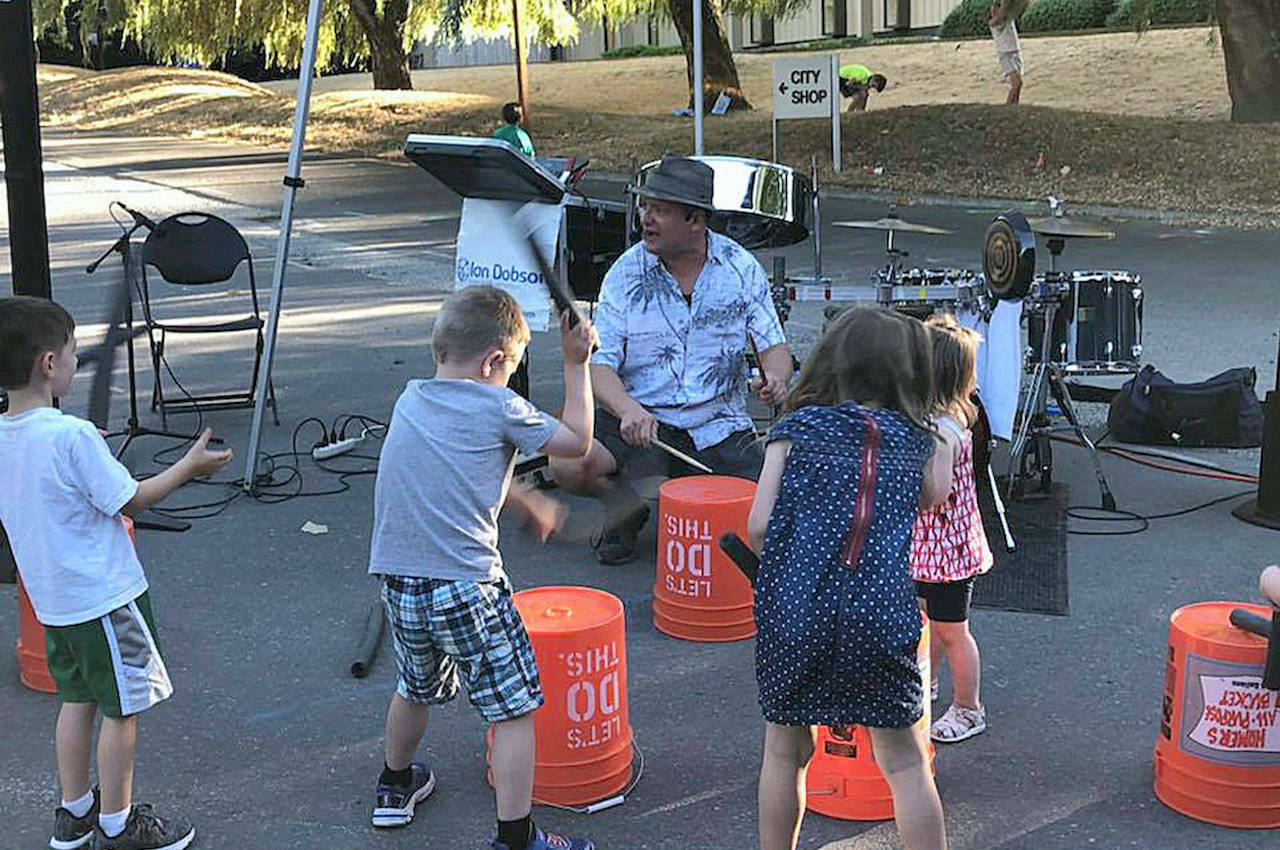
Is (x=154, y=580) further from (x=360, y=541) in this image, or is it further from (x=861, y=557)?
(x=861, y=557)

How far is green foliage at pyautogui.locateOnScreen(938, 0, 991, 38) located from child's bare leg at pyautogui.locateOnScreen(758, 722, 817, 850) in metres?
30.4

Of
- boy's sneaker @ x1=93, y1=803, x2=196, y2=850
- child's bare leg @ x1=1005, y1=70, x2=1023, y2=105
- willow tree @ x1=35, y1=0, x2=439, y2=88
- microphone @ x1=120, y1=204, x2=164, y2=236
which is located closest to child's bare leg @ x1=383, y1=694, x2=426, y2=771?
boy's sneaker @ x1=93, y1=803, x2=196, y2=850

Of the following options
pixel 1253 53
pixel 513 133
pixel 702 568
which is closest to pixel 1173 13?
pixel 1253 53

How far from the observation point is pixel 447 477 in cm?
327

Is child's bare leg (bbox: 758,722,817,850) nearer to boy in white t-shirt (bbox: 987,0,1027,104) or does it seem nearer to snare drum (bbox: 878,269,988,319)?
snare drum (bbox: 878,269,988,319)

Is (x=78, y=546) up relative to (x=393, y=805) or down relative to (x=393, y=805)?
up

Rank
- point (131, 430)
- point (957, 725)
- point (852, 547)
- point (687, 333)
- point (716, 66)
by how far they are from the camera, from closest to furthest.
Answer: point (852, 547)
point (957, 725)
point (687, 333)
point (131, 430)
point (716, 66)

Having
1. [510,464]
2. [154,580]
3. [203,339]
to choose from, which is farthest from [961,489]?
[203,339]

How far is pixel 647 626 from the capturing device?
195 inches

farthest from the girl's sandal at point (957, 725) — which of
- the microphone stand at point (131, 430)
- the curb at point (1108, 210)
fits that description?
the curb at point (1108, 210)

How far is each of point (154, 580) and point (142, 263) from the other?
2.75m

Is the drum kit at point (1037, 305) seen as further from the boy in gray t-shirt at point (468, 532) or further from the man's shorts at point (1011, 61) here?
the man's shorts at point (1011, 61)

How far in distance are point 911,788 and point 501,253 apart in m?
3.26

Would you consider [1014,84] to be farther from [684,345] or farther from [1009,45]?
[684,345]
